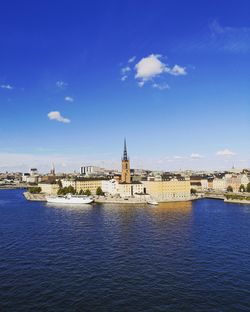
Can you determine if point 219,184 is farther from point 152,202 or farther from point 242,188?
point 152,202

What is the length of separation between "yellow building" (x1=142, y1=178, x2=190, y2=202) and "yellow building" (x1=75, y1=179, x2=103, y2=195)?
57.5 feet

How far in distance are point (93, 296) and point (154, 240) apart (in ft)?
50.2

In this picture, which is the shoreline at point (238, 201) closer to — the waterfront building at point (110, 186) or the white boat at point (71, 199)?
the waterfront building at point (110, 186)

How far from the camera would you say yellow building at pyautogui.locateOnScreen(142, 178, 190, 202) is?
84.3 meters

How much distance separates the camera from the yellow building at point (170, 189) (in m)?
84.3

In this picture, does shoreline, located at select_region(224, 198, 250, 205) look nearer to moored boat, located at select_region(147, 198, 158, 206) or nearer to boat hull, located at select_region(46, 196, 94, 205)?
moored boat, located at select_region(147, 198, 158, 206)

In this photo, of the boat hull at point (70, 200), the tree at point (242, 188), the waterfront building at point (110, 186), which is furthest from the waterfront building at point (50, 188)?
the tree at point (242, 188)

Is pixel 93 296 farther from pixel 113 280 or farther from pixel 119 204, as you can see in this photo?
pixel 119 204

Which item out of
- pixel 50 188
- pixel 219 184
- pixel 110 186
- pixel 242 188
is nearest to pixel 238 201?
pixel 242 188

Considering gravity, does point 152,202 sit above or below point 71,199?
below

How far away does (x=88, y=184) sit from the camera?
99.0m

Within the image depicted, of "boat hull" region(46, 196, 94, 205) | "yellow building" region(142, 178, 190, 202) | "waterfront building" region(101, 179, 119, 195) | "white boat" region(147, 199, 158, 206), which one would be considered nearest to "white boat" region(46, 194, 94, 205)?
"boat hull" region(46, 196, 94, 205)

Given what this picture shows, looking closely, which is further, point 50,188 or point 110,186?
point 50,188

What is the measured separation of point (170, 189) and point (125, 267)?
60488 mm
